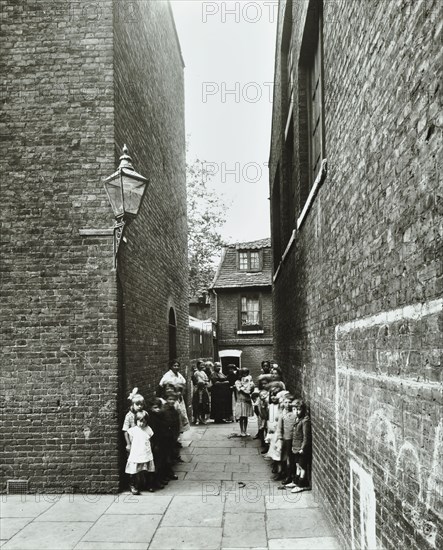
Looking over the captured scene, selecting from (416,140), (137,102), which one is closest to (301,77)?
(137,102)

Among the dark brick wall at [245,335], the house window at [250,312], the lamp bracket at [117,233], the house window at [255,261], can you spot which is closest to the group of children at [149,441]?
the lamp bracket at [117,233]

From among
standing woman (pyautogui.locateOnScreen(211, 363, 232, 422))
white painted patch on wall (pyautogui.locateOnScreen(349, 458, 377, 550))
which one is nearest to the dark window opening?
standing woman (pyautogui.locateOnScreen(211, 363, 232, 422))

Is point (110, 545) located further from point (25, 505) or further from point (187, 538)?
point (25, 505)

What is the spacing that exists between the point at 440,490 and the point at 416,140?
6.00 ft

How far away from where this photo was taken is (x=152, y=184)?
11930mm

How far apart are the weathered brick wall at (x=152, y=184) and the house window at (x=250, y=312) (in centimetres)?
1495

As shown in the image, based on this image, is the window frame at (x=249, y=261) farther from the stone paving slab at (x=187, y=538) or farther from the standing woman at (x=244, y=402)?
the stone paving slab at (x=187, y=538)

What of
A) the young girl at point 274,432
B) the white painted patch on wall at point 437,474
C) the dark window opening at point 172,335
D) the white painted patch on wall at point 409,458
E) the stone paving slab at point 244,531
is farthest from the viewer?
the dark window opening at point 172,335

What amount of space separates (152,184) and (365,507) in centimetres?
870

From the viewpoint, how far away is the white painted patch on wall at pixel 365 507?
14.0 feet

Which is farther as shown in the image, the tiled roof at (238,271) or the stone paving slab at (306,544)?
the tiled roof at (238,271)

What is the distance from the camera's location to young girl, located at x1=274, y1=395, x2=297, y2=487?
847cm

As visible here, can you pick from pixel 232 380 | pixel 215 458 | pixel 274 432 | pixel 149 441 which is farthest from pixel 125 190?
pixel 232 380

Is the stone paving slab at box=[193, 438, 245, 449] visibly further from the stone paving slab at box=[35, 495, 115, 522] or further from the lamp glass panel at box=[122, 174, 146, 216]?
the lamp glass panel at box=[122, 174, 146, 216]
